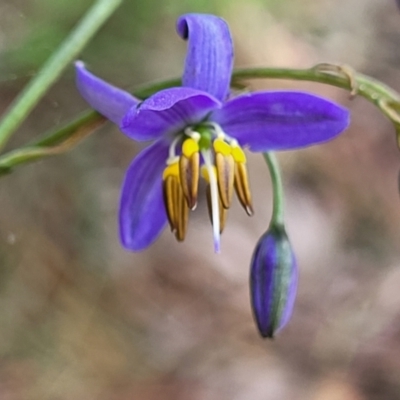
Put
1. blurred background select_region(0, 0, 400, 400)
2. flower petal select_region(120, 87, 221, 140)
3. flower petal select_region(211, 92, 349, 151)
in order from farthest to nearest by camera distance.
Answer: blurred background select_region(0, 0, 400, 400), flower petal select_region(211, 92, 349, 151), flower petal select_region(120, 87, 221, 140)

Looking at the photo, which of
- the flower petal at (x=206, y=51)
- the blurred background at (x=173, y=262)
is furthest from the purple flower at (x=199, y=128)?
the blurred background at (x=173, y=262)

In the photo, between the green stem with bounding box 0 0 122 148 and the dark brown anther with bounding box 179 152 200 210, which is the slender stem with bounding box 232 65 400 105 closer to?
the dark brown anther with bounding box 179 152 200 210

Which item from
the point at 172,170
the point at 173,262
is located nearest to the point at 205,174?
the point at 172,170

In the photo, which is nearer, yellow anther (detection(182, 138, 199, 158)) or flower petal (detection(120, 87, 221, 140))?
flower petal (detection(120, 87, 221, 140))

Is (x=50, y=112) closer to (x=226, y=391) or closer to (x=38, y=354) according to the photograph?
(x=38, y=354)

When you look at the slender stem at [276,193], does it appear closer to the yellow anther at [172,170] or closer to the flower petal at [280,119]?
the flower petal at [280,119]

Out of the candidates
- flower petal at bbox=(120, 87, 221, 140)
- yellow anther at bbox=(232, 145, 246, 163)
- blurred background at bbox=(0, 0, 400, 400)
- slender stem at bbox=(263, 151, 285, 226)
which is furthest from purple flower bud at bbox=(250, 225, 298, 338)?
blurred background at bbox=(0, 0, 400, 400)

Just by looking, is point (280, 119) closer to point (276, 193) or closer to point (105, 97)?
point (276, 193)
